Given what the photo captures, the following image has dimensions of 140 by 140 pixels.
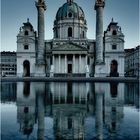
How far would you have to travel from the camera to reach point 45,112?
11.4 m

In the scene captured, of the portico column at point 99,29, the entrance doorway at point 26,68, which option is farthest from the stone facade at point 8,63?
the portico column at point 99,29

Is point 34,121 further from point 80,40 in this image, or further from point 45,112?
point 80,40

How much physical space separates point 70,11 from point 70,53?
19.0m

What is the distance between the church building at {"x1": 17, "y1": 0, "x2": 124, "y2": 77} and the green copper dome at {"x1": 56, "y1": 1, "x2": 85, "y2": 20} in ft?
28.9

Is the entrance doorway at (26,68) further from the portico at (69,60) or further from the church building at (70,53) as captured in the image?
the portico at (69,60)

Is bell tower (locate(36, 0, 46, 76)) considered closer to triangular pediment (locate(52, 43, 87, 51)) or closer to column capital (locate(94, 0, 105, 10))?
triangular pediment (locate(52, 43, 87, 51))

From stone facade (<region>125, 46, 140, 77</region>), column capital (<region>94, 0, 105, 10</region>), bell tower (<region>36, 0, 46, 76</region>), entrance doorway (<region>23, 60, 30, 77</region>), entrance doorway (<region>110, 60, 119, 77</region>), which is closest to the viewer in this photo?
column capital (<region>94, 0, 105, 10</region>)

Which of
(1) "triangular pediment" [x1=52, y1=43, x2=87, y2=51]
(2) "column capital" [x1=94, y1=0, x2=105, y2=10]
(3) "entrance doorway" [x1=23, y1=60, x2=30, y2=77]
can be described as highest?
(2) "column capital" [x1=94, y1=0, x2=105, y2=10]

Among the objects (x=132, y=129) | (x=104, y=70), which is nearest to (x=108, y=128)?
(x=132, y=129)

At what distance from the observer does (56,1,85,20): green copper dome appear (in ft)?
252

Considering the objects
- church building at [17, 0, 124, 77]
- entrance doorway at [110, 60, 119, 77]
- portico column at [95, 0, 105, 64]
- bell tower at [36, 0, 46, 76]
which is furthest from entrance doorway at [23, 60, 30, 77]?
entrance doorway at [110, 60, 119, 77]

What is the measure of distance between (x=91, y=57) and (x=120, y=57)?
29.8 ft

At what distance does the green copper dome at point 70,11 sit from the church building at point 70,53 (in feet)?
28.9

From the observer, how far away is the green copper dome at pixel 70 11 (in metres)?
76.8
